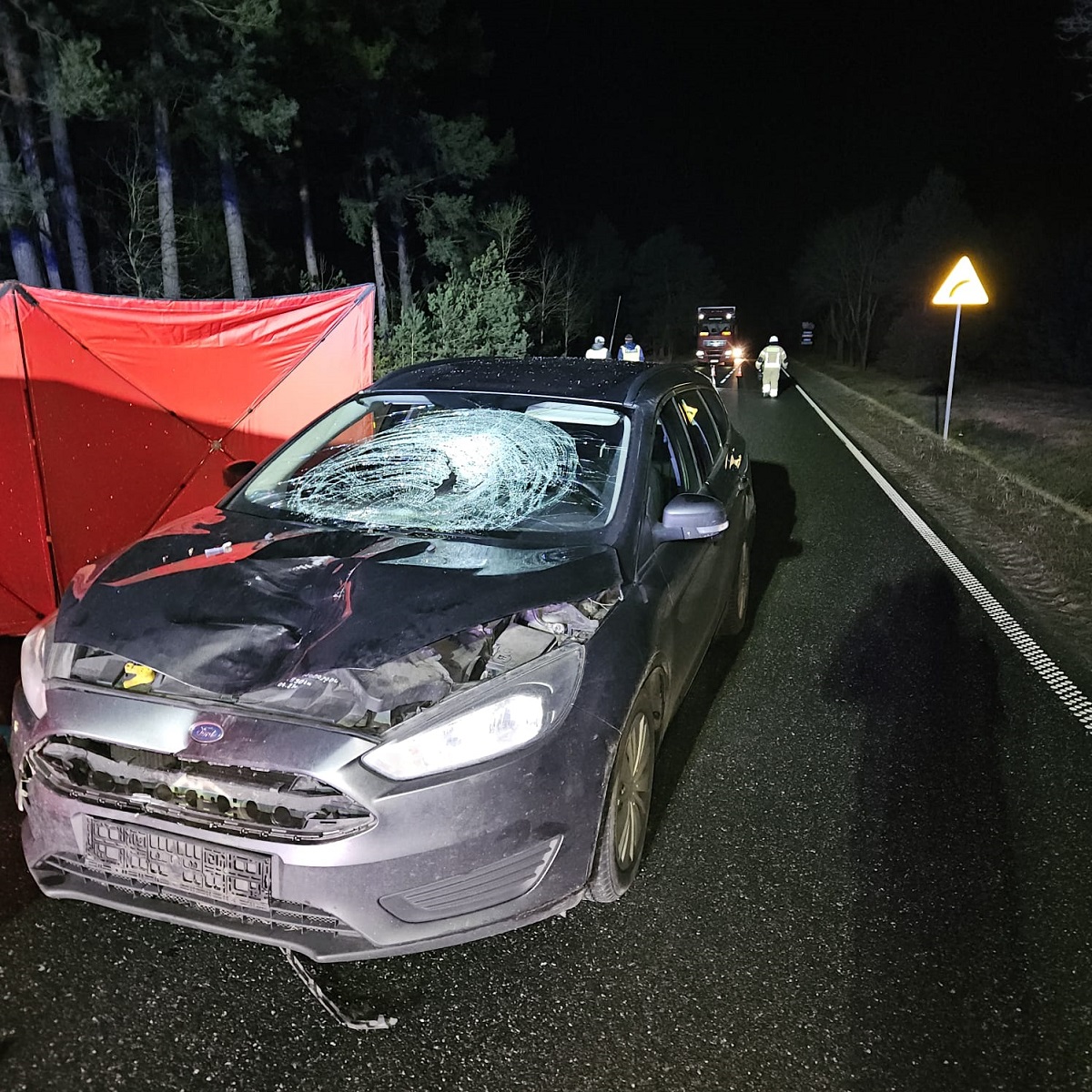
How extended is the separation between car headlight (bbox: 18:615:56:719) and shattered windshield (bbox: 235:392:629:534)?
42.7 inches

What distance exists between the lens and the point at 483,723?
256 centimetres

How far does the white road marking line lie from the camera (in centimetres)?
461

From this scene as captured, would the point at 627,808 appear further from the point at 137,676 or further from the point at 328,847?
the point at 137,676

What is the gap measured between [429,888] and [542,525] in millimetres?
1570

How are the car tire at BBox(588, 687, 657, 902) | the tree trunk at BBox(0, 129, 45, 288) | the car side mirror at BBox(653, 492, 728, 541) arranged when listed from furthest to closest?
the tree trunk at BBox(0, 129, 45, 288)
the car side mirror at BBox(653, 492, 728, 541)
the car tire at BBox(588, 687, 657, 902)

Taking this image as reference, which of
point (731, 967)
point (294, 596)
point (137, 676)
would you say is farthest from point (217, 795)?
point (731, 967)

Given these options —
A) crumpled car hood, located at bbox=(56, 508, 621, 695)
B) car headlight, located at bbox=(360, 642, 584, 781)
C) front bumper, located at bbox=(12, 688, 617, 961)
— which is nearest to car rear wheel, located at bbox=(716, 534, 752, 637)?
crumpled car hood, located at bbox=(56, 508, 621, 695)

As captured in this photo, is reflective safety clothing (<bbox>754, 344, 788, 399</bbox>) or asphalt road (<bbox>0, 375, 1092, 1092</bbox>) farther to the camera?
reflective safety clothing (<bbox>754, 344, 788, 399</bbox>)

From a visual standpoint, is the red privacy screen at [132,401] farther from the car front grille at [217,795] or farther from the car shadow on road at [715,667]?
the car shadow on road at [715,667]

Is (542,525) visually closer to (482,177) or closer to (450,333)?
(450,333)

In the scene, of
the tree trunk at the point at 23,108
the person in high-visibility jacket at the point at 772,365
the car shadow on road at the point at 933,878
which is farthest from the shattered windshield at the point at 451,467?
the person in high-visibility jacket at the point at 772,365

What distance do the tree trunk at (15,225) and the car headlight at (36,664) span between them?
1726 cm

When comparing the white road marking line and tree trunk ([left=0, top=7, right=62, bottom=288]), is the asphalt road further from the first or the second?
tree trunk ([left=0, top=7, right=62, bottom=288])

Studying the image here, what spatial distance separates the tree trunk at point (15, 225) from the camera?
1791 cm
